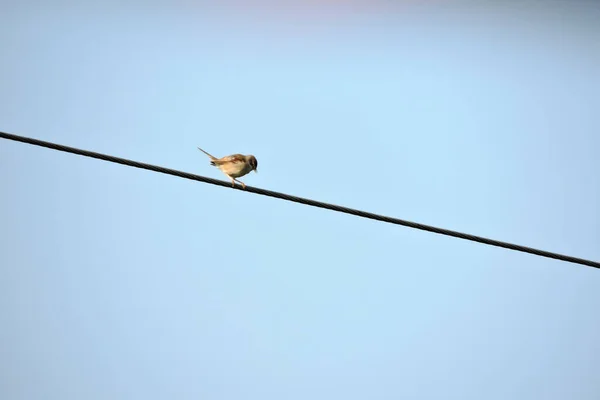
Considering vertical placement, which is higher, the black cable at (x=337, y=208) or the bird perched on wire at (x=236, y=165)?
the bird perched on wire at (x=236, y=165)

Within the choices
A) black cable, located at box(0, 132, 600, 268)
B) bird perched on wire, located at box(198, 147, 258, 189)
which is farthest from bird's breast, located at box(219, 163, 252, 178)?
black cable, located at box(0, 132, 600, 268)

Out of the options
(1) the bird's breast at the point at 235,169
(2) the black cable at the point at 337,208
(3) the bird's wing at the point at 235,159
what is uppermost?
(3) the bird's wing at the point at 235,159

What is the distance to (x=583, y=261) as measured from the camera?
8195 mm

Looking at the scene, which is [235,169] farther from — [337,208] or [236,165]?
[337,208]

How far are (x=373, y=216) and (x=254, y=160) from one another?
578cm

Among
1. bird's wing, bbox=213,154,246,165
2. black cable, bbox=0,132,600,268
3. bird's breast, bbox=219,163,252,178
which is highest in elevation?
bird's wing, bbox=213,154,246,165

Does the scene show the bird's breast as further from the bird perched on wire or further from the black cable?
the black cable

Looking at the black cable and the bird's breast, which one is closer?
the black cable

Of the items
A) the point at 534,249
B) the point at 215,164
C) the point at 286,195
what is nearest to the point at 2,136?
the point at 286,195

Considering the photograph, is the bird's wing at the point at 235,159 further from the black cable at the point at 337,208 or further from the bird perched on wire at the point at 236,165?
the black cable at the point at 337,208

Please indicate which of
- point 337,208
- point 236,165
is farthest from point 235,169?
point 337,208

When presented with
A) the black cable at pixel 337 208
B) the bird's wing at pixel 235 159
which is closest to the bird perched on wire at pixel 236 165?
the bird's wing at pixel 235 159

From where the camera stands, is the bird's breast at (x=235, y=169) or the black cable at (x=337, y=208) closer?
the black cable at (x=337, y=208)

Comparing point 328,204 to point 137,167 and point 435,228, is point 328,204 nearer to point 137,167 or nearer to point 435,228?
point 435,228
